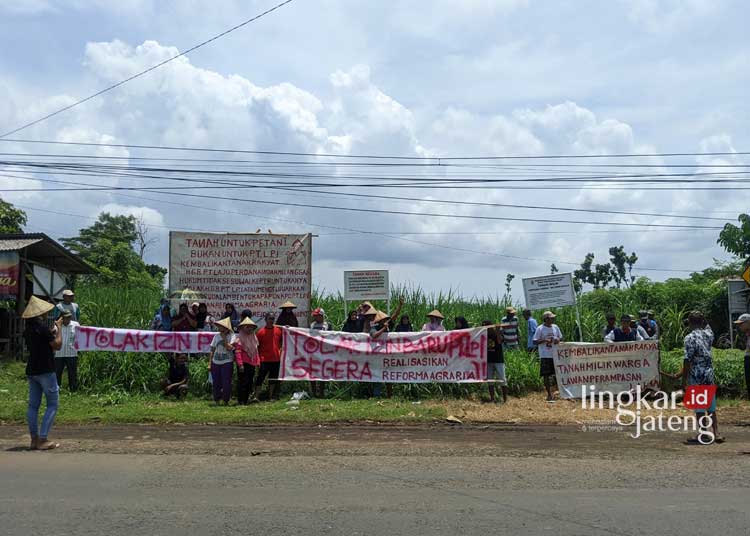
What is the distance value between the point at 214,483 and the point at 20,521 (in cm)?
188

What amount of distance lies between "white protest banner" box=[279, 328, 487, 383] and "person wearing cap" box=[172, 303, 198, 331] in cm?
224

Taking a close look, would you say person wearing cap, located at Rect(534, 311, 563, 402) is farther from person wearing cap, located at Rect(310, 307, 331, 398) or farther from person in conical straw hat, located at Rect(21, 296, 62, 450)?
person in conical straw hat, located at Rect(21, 296, 62, 450)

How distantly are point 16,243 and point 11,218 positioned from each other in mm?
14588

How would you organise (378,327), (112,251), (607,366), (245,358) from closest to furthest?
(245,358) → (607,366) → (378,327) → (112,251)

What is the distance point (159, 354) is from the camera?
14836 mm

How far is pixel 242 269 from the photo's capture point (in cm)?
1686

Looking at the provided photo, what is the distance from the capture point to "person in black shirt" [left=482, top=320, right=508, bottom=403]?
13.7m

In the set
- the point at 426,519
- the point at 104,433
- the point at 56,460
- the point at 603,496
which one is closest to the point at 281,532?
the point at 426,519

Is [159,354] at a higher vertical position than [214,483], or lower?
higher

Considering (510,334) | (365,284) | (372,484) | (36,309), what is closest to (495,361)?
(510,334)

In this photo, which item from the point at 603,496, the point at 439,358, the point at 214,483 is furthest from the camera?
the point at 439,358

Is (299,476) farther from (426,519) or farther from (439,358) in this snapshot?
(439,358)

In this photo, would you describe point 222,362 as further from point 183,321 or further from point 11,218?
point 11,218

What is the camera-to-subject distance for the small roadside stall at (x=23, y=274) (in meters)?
18.2
